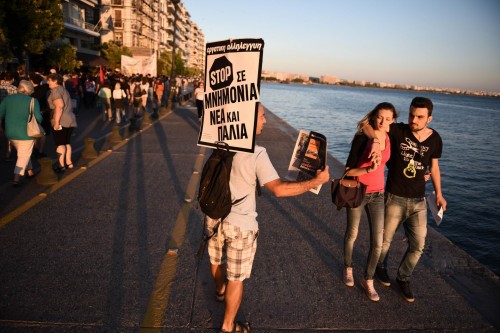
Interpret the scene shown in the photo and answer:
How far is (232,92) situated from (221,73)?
20cm

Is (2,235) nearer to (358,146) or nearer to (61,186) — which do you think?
(61,186)

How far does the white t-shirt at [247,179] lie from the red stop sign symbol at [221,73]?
55cm

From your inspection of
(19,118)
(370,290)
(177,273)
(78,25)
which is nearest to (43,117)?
(19,118)

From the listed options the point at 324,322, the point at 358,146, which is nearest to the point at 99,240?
the point at 324,322

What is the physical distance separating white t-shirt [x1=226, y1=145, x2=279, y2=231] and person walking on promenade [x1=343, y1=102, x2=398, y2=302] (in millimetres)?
1121

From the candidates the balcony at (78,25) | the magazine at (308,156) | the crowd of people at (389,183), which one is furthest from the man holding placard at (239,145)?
the balcony at (78,25)

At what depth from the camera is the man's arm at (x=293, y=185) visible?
90.4 inches

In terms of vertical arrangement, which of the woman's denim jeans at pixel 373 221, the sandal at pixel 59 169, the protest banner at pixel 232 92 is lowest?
the sandal at pixel 59 169

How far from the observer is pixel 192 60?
152 meters

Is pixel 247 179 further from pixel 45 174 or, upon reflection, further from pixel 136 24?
pixel 136 24

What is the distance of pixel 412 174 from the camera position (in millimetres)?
3217

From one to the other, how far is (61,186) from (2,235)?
199 cm

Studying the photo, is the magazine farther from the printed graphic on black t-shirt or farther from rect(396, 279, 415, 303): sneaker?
rect(396, 279, 415, 303): sneaker

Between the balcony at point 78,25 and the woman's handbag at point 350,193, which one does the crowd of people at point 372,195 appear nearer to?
the woman's handbag at point 350,193
